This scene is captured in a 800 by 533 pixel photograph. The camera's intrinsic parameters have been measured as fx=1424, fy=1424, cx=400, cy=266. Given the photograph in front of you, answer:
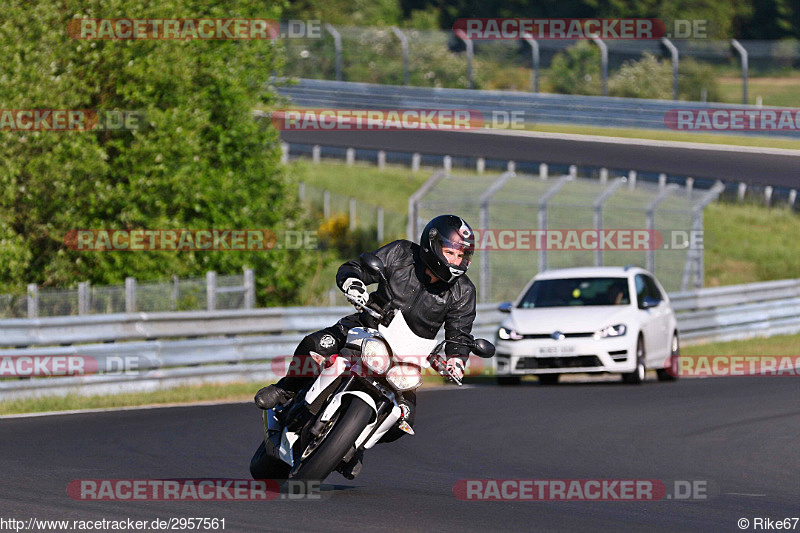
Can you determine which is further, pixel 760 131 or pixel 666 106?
pixel 666 106

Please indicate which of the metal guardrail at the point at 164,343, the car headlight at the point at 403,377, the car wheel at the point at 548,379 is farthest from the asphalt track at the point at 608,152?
the car headlight at the point at 403,377

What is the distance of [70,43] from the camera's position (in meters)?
23.3

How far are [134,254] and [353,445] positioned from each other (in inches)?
650

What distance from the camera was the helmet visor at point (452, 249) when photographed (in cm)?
782

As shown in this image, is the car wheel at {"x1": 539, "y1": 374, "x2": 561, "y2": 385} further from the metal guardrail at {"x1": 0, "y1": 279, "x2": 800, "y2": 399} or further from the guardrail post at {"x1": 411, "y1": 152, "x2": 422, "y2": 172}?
the guardrail post at {"x1": 411, "y1": 152, "x2": 422, "y2": 172}

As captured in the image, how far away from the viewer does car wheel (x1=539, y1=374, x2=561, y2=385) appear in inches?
741

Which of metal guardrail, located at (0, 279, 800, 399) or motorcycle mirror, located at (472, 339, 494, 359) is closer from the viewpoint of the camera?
motorcycle mirror, located at (472, 339, 494, 359)

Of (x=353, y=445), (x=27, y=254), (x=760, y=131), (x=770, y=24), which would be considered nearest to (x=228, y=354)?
(x=27, y=254)

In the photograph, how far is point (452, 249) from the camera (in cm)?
782

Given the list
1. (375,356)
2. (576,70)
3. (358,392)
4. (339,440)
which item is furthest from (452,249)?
(576,70)

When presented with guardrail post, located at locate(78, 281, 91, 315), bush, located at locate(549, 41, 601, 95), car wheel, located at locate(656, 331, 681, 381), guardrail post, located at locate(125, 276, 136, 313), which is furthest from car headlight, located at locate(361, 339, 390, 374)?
bush, located at locate(549, 41, 601, 95)

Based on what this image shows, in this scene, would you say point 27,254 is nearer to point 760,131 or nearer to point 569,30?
point 760,131

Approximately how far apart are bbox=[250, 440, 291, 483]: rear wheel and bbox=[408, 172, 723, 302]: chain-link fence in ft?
45.5

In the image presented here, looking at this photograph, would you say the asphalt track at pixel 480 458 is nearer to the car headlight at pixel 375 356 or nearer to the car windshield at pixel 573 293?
the car headlight at pixel 375 356
